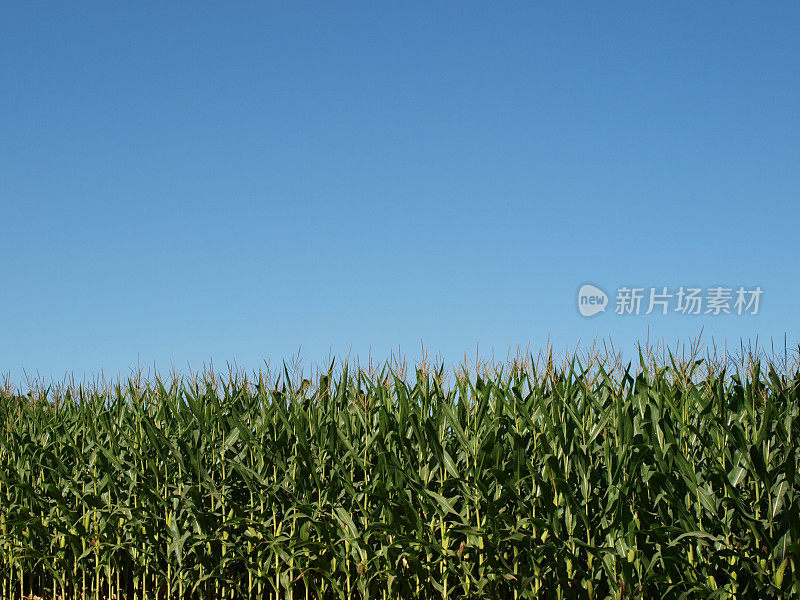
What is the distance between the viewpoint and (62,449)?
782 centimetres

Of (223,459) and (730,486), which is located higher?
(223,459)

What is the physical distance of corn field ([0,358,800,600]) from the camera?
5160 mm

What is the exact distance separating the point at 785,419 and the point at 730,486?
0.77m

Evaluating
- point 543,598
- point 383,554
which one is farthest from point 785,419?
point 383,554

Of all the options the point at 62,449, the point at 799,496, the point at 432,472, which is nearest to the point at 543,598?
the point at 432,472

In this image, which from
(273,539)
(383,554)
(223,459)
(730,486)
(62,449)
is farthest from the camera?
(62,449)

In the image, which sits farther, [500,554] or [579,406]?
[579,406]

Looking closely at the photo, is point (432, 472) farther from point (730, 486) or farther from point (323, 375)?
point (730, 486)

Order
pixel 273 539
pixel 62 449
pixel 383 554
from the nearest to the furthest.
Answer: pixel 383 554
pixel 273 539
pixel 62 449

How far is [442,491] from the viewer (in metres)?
5.68

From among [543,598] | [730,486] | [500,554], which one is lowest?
[543,598]

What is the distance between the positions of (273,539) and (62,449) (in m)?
3.09

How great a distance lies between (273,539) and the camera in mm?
6188

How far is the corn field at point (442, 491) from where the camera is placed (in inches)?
203
